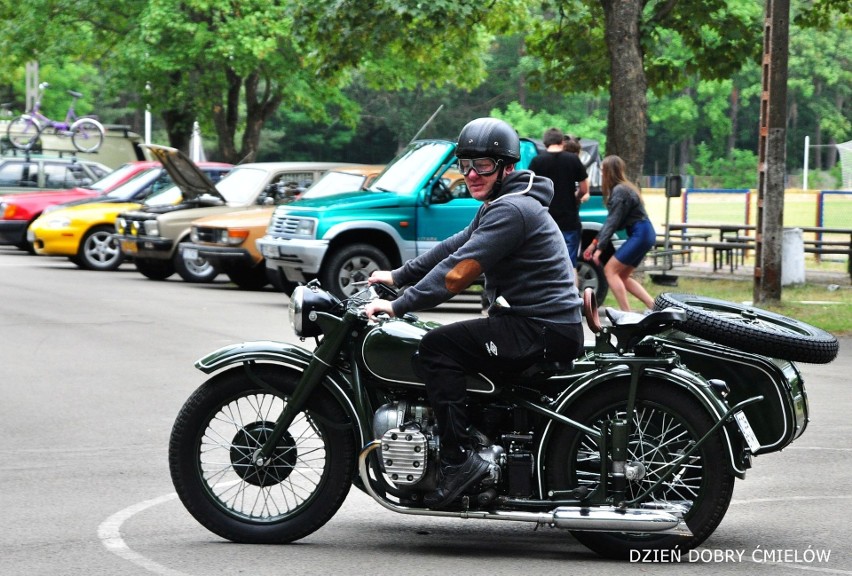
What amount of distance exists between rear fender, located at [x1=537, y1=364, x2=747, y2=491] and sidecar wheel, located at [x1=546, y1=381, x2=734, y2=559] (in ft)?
0.08

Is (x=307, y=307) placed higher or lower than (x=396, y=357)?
higher

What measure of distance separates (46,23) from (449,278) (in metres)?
32.1

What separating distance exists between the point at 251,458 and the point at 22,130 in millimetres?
32822

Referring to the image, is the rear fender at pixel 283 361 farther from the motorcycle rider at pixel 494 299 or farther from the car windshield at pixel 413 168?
the car windshield at pixel 413 168

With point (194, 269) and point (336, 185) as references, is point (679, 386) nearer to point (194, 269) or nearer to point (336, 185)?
point (336, 185)

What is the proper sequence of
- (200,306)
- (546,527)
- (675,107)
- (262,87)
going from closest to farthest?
(546,527), (200,306), (262,87), (675,107)

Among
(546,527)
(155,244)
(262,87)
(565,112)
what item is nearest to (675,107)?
(565,112)

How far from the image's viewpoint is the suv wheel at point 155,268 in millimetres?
21672

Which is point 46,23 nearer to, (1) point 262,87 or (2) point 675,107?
(1) point 262,87

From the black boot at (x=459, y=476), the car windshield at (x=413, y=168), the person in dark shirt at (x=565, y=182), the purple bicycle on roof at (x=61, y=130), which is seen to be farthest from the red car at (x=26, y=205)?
the black boot at (x=459, y=476)

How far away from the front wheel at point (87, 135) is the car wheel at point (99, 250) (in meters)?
10.7

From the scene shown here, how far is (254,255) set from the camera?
1931 cm

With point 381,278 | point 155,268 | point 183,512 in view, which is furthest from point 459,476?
point 155,268

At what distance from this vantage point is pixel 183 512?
659 cm
